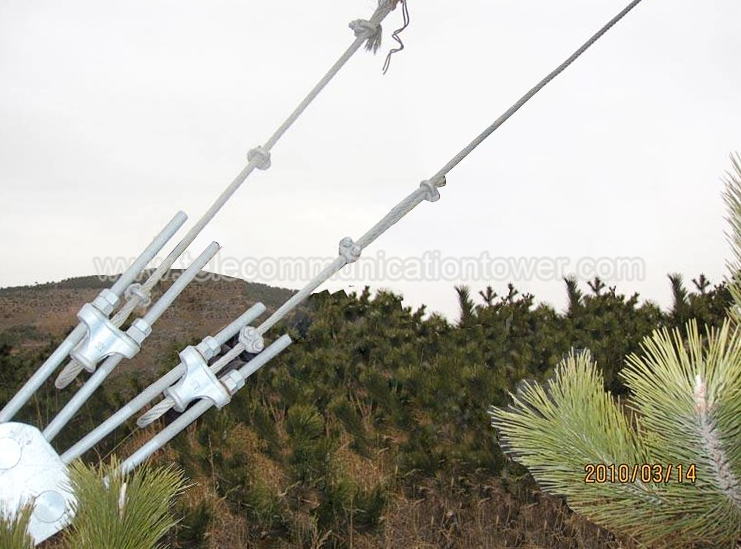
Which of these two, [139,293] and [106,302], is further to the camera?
[139,293]

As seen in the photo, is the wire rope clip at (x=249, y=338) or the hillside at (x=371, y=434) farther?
the hillside at (x=371, y=434)

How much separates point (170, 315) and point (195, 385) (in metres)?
4.59

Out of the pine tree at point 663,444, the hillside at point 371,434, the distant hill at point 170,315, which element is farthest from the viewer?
the distant hill at point 170,315

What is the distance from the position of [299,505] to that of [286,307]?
2.88 ft

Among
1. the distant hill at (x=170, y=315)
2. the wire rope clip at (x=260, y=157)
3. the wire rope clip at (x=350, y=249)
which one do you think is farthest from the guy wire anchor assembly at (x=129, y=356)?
the distant hill at (x=170, y=315)

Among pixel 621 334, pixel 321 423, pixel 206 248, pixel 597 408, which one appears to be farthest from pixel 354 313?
pixel 597 408

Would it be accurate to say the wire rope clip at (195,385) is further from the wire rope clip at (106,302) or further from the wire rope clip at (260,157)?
the wire rope clip at (260,157)

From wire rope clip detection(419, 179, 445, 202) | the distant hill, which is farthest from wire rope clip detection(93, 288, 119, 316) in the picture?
the distant hill

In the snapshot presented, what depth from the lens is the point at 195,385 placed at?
266 cm

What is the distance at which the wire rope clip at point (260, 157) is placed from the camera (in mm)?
2918
